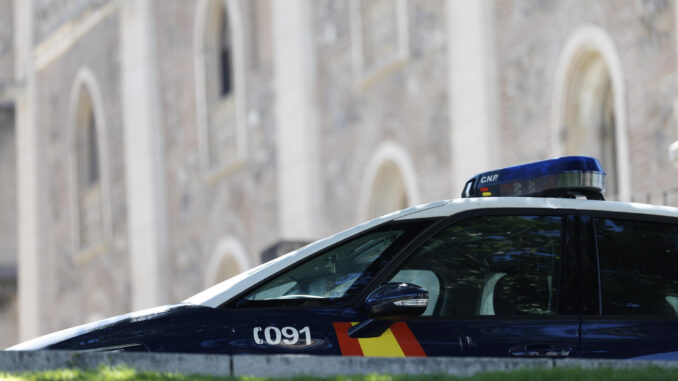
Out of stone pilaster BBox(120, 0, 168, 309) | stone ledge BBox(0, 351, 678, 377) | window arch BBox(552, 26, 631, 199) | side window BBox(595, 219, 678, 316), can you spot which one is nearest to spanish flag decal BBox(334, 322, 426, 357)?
stone ledge BBox(0, 351, 678, 377)

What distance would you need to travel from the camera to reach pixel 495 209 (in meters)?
6.40

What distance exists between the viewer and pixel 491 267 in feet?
20.7

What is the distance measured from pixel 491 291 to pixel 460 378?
28.6 inches

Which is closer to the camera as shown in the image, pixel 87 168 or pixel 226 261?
pixel 226 261

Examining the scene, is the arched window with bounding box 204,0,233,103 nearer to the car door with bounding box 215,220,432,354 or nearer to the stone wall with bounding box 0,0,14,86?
the stone wall with bounding box 0,0,14,86

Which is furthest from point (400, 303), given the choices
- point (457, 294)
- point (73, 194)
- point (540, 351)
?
point (73, 194)

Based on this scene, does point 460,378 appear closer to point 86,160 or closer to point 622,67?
point 622,67

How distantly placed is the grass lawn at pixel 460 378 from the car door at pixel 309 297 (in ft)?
1.35

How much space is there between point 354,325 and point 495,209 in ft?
2.63

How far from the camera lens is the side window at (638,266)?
6.21m

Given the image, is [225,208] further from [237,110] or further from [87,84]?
[87,84]

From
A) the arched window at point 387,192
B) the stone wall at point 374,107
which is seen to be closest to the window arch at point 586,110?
the stone wall at point 374,107

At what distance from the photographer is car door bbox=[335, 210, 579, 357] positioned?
606cm

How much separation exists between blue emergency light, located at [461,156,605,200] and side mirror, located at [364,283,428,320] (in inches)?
39.6
